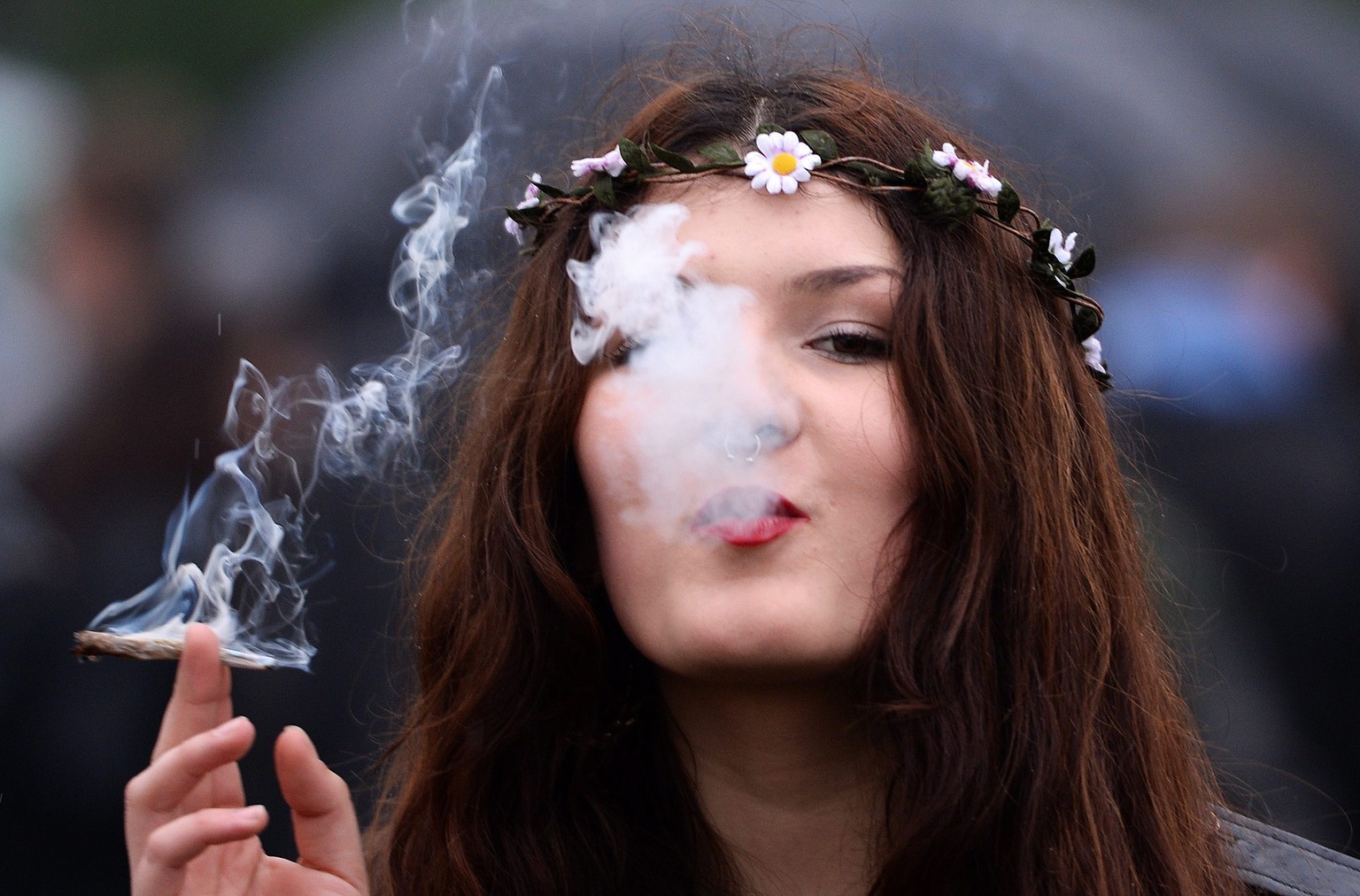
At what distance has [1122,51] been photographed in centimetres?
253

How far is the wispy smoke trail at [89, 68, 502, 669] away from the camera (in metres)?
2.12

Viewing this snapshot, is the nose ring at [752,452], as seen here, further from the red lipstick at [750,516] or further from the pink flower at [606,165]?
the pink flower at [606,165]

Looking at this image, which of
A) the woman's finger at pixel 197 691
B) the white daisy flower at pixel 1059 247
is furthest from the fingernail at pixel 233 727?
the white daisy flower at pixel 1059 247

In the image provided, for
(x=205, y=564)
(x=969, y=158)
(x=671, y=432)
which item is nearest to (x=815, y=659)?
(x=671, y=432)

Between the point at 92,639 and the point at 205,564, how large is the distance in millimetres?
547

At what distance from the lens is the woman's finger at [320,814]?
1547 mm

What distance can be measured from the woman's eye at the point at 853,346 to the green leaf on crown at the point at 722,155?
0.31 meters

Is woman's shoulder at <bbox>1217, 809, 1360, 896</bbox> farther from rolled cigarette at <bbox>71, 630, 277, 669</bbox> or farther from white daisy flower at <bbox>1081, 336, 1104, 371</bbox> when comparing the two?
rolled cigarette at <bbox>71, 630, 277, 669</bbox>

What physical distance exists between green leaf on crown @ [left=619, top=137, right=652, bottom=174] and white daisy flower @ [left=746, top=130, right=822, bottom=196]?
0.17 m

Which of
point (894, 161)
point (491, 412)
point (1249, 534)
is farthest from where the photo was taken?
point (1249, 534)

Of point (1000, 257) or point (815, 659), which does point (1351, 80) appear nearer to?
point (1000, 257)

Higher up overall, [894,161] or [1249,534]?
[894,161]

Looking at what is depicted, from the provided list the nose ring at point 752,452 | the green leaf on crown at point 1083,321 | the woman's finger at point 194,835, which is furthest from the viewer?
the green leaf on crown at point 1083,321

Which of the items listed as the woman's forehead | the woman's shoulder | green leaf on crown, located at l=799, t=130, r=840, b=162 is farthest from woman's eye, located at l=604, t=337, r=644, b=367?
the woman's shoulder
